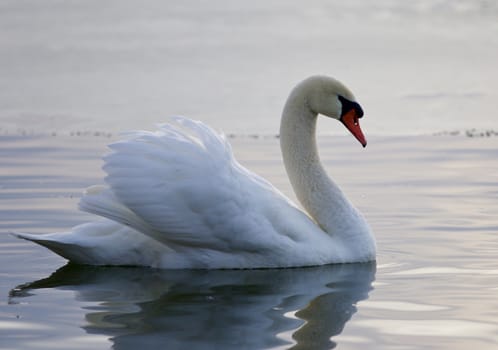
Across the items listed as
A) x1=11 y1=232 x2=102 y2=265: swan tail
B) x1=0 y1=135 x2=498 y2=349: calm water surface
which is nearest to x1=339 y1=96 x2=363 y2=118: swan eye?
x1=0 y1=135 x2=498 y2=349: calm water surface

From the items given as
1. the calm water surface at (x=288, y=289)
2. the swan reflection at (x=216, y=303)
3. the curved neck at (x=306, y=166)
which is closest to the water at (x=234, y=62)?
the calm water surface at (x=288, y=289)

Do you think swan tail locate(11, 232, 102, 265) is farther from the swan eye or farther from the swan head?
the swan eye

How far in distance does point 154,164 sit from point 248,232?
29.1 inches

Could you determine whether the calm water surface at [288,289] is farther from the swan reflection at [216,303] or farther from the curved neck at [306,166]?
the curved neck at [306,166]

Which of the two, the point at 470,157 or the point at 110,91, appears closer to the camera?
the point at 470,157

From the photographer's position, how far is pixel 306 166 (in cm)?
905

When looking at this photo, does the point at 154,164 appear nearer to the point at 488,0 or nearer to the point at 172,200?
the point at 172,200

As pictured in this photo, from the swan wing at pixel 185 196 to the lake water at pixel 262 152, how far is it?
0.93 feet

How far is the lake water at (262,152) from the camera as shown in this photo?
6523 millimetres

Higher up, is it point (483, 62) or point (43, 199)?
point (483, 62)

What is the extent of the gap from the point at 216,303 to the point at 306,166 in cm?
221

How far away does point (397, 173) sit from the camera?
40.7 feet

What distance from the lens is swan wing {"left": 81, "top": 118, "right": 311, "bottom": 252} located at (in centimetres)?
782

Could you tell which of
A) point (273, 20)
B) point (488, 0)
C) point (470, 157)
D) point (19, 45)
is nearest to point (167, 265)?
point (470, 157)
